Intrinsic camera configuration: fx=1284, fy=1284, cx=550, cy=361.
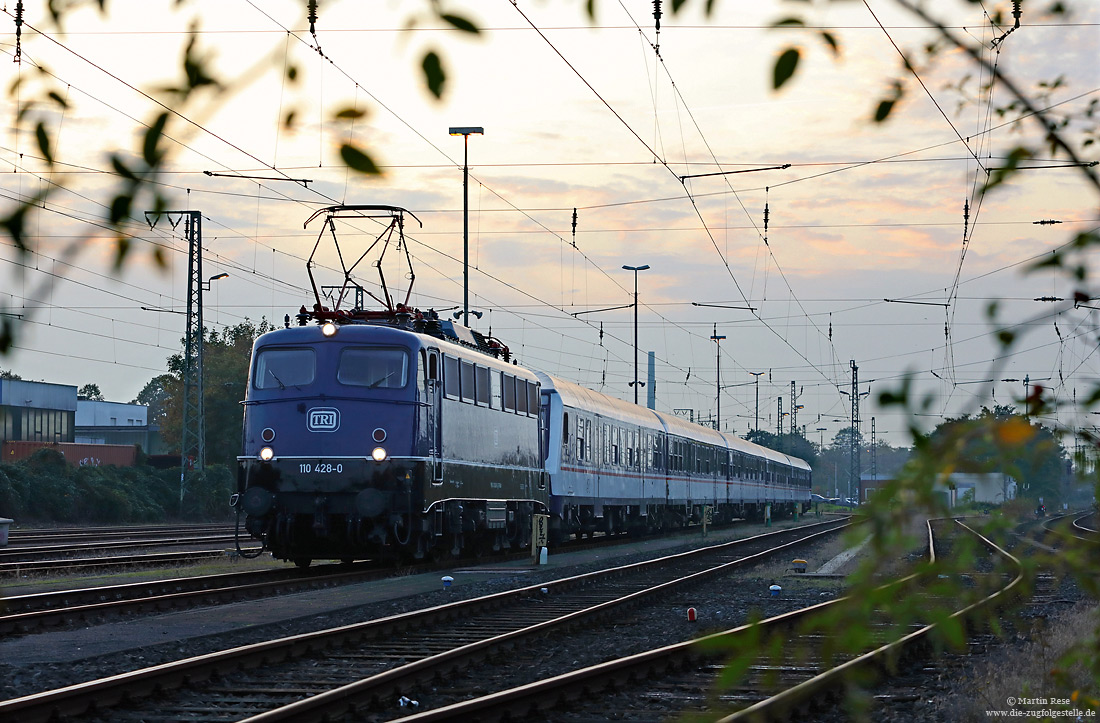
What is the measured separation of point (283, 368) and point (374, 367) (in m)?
1.57

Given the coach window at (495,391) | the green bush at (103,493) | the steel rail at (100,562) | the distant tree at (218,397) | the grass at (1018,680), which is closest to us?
the grass at (1018,680)

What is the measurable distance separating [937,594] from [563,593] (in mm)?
15213

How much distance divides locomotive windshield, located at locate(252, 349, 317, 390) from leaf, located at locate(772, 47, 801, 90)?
Answer: 1801cm

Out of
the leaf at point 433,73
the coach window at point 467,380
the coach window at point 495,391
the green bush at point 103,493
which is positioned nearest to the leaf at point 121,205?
the leaf at point 433,73

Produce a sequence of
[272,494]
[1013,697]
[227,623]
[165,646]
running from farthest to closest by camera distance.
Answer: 1. [272,494]
2. [227,623]
3. [165,646]
4. [1013,697]

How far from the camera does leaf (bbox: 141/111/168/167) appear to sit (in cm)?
231

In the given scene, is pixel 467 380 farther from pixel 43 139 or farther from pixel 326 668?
pixel 43 139

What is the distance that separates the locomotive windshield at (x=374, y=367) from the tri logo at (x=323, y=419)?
512mm

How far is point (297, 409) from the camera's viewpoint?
19891mm

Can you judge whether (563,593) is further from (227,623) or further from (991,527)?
(991,527)

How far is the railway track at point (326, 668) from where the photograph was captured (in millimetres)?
8516

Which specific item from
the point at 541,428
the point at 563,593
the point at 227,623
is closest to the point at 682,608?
the point at 563,593

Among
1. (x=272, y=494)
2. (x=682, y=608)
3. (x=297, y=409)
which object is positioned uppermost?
(x=297, y=409)

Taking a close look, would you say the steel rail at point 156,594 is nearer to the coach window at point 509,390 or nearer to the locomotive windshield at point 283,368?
the locomotive windshield at point 283,368
